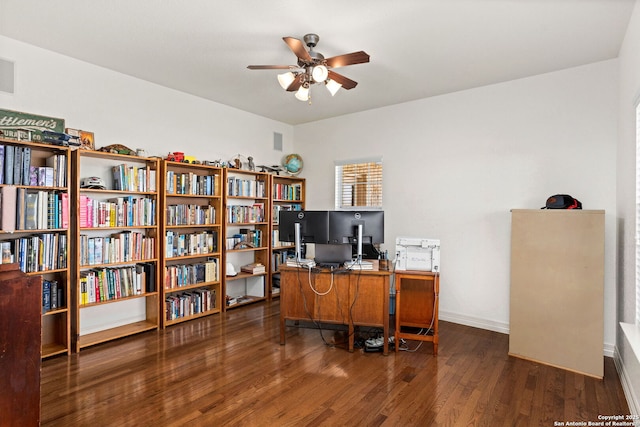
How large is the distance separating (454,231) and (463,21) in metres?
2.39

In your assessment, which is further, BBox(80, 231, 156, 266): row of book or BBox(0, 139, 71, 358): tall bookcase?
BBox(80, 231, 156, 266): row of book

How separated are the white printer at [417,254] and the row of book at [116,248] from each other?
9.00 ft

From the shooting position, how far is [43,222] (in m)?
3.01

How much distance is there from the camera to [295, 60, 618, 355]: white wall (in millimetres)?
3314

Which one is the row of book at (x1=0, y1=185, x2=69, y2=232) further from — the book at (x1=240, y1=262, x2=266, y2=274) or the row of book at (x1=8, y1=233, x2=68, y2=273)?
the book at (x1=240, y1=262, x2=266, y2=274)

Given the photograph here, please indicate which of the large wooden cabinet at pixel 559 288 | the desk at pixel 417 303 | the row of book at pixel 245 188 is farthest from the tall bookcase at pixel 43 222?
the large wooden cabinet at pixel 559 288

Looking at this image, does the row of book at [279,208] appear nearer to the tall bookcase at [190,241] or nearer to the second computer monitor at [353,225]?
the tall bookcase at [190,241]

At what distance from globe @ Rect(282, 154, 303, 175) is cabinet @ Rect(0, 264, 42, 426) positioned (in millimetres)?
4210

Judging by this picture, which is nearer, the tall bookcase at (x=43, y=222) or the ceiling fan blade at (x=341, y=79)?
the tall bookcase at (x=43, y=222)

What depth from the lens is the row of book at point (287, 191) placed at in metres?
5.32

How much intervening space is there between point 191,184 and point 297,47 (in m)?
2.35

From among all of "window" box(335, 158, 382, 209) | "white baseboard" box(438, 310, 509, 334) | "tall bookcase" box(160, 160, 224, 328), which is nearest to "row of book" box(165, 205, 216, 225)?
"tall bookcase" box(160, 160, 224, 328)

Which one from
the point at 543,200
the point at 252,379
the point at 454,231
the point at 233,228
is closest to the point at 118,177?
the point at 233,228

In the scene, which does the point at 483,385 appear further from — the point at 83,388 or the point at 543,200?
the point at 83,388
